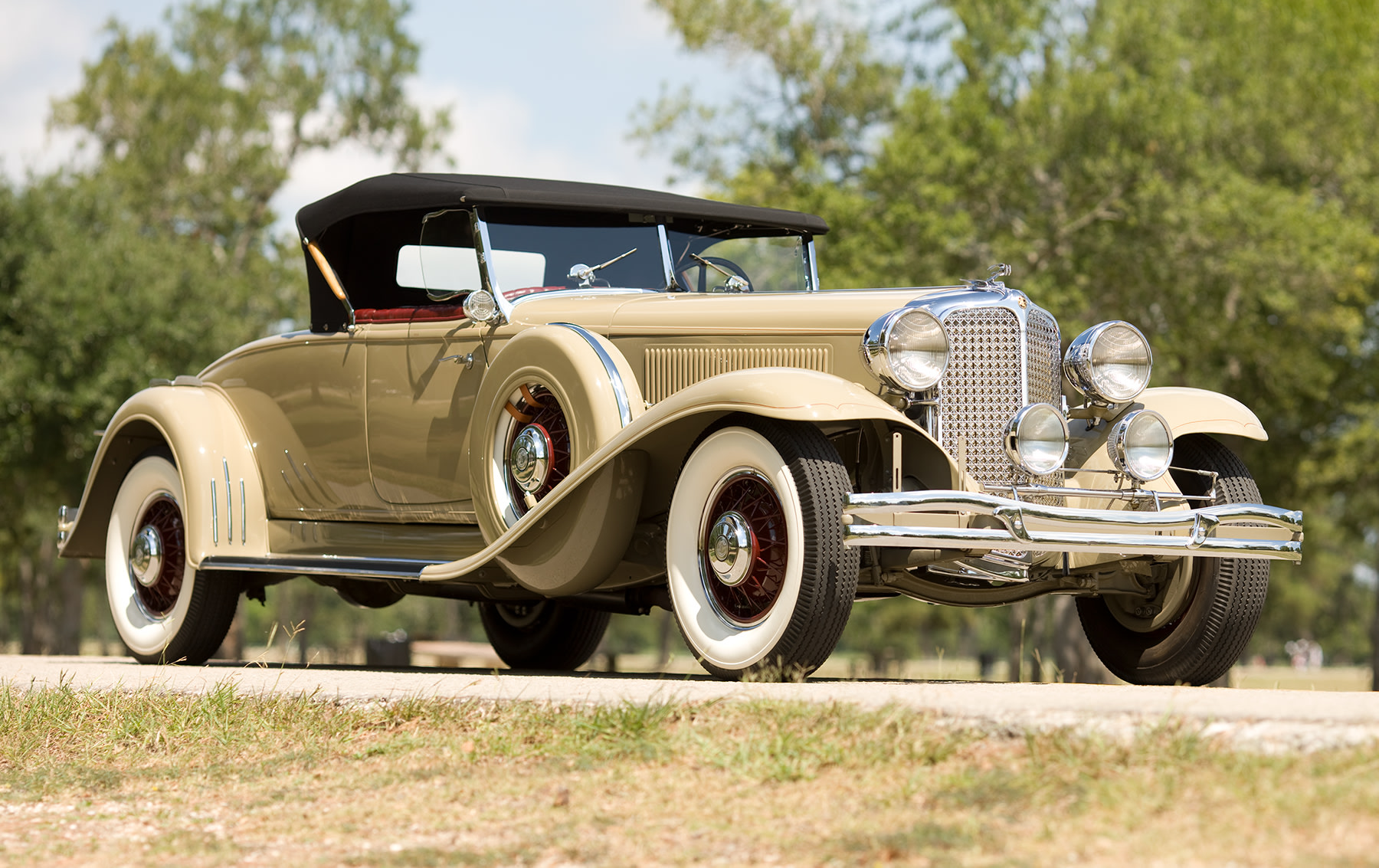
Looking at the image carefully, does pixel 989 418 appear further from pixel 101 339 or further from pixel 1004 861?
pixel 101 339

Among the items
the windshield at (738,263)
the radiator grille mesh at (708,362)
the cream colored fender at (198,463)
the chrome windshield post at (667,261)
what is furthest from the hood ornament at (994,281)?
the cream colored fender at (198,463)

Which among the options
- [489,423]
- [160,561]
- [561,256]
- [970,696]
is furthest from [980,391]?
[160,561]

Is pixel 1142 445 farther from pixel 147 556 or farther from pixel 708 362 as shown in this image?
pixel 147 556

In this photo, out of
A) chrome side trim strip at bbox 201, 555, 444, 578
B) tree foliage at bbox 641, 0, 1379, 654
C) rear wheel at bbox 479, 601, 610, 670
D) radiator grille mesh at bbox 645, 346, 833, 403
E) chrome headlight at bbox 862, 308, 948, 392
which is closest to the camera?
chrome headlight at bbox 862, 308, 948, 392

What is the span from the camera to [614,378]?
615 centimetres

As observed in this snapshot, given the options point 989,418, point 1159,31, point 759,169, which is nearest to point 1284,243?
point 1159,31

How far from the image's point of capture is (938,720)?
159 inches

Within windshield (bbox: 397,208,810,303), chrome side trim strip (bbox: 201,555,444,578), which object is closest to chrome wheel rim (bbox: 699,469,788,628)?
chrome side trim strip (bbox: 201,555,444,578)

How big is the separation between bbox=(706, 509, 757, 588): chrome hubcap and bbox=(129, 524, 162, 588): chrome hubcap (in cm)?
389

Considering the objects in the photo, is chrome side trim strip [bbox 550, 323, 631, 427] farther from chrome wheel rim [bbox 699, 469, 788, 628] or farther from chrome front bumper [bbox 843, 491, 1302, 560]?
chrome front bumper [bbox 843, 491, 1302, 560]

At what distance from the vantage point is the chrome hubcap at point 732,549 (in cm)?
539

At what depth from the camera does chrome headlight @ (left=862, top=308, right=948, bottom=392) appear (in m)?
5.59

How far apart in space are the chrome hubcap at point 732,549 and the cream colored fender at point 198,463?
317 centimetres

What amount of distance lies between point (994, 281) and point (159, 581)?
4749mm
